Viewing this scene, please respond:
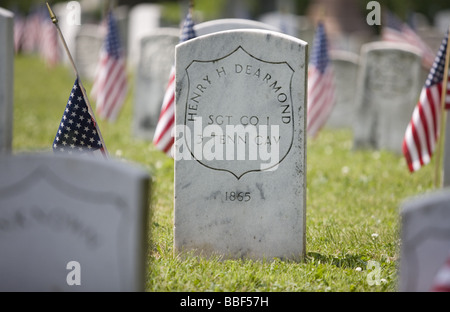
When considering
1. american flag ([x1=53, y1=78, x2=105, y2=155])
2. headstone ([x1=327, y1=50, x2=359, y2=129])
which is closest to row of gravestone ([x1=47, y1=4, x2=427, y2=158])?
headstone ([x1=327, y1=50, x2=359, y2=129])

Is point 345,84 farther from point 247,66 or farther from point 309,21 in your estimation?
point 309,21

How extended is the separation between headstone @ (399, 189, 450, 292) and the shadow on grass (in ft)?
4.54

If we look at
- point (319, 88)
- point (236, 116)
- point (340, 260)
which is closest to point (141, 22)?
point (319, 88)

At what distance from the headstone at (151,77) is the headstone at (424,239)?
7213 millimetres

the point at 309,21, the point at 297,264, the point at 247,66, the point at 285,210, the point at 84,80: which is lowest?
the point at 297,264

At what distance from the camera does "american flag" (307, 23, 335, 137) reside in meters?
9.86

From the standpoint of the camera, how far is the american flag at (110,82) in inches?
408

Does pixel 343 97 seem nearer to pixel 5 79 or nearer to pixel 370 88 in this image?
pixel 370 88

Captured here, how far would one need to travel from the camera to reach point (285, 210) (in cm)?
464

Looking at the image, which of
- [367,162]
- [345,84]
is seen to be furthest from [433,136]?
[345,84]

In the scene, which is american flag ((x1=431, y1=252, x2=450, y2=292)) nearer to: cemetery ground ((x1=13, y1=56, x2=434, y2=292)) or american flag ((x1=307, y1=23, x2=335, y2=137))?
cemetery ground ((x1=13, y1=56, x2=434, y2=292))

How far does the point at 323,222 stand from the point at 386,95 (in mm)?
4381

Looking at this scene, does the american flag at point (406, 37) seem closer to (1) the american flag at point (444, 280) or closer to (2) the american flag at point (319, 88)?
(2) the american flag at point (319, 88)

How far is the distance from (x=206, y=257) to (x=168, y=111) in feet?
6.67
